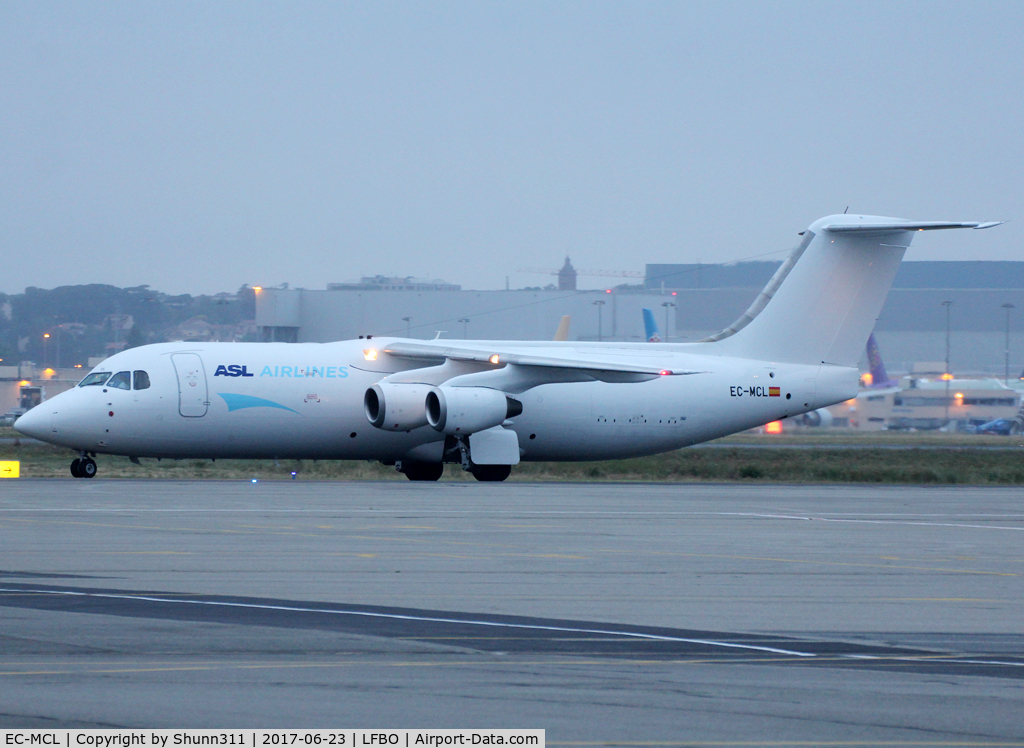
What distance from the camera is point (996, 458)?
4400cm

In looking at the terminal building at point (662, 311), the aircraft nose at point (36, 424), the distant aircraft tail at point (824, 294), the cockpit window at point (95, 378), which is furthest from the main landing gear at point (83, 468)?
the distant aircraft tail at point (824, 294)

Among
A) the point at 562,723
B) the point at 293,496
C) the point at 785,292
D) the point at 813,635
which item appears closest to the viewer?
the point at 562,723

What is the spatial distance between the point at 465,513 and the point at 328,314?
5572 cm

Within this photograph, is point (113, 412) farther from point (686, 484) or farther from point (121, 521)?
point (686, 484)

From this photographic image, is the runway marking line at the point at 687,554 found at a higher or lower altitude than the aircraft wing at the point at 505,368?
lower

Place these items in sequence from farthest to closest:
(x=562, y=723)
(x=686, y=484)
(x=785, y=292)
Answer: (x=785, y=292)
(x=686, y=484)
(x=562, y=723)

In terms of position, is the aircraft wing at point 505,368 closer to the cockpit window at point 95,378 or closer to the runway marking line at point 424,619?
the cockpit window at point 95,378

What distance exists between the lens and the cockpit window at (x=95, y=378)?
96.2ft

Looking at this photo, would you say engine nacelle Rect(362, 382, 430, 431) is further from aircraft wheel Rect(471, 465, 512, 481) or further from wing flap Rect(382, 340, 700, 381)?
aircraft wheel Rect(471, 465, 512, 481)

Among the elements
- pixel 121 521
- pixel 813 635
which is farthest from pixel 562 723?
pixel 121 521

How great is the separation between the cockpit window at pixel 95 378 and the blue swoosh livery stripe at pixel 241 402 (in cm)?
254

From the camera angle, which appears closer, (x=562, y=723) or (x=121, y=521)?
(x=562, y=723)

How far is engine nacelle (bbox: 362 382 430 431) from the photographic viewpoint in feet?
96.2
